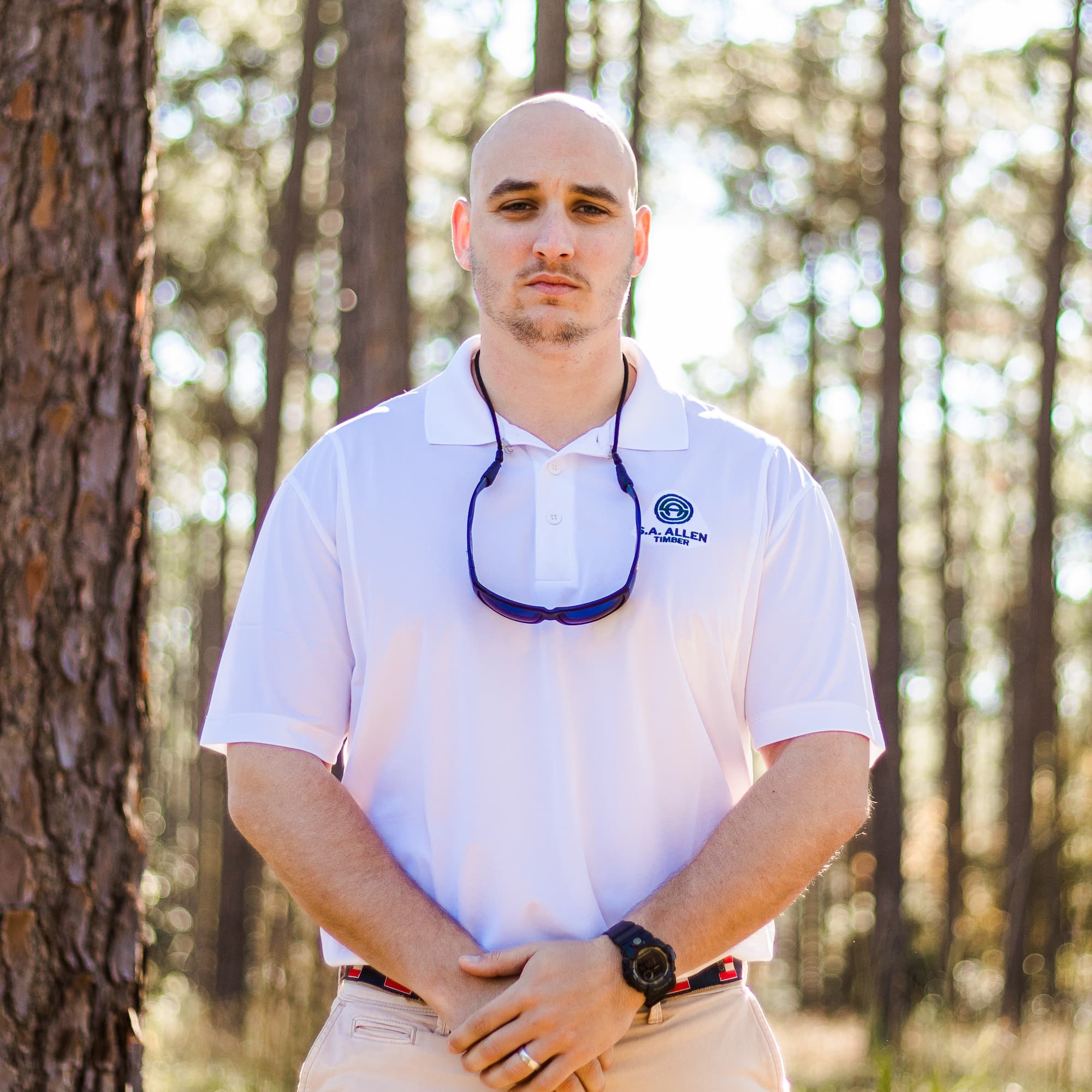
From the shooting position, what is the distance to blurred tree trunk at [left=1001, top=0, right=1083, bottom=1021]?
1570cm

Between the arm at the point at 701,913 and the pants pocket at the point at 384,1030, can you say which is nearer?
the arm at the point at 701,913

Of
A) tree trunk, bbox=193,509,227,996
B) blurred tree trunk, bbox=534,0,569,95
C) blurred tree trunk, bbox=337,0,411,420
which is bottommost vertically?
tree trunk, bbox=193,509,227,996

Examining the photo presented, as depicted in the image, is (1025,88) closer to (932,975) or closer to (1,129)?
(932,975)

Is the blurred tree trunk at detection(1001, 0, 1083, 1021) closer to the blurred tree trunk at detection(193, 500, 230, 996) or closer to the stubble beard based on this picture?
the blurred tree trunk at detection(193, 500, 230, 996)

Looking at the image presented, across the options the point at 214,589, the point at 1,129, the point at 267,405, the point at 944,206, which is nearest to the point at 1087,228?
the point at 944,206

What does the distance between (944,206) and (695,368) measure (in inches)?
203

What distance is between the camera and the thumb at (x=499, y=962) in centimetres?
224

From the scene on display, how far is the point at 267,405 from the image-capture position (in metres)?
13.9

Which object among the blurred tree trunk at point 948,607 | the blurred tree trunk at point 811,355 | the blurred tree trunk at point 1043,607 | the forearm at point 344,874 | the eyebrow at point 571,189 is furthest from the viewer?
the blurred tree trunk at point 811,355

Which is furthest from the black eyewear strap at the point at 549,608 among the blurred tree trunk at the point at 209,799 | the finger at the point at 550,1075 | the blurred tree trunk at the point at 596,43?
the blurred tree trunk at the point at 209,799

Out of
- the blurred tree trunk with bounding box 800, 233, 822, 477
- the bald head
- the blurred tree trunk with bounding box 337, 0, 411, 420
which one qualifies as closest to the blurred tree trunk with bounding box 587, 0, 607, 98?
the blurred tree trunk with bounding box 337, 0, 411, 420

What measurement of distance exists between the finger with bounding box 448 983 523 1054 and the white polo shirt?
0.15m

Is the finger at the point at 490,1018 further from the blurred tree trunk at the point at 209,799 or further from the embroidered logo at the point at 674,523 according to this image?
the blurred tree trunk at the point at 209,799

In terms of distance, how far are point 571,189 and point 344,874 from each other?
1.34 metres
